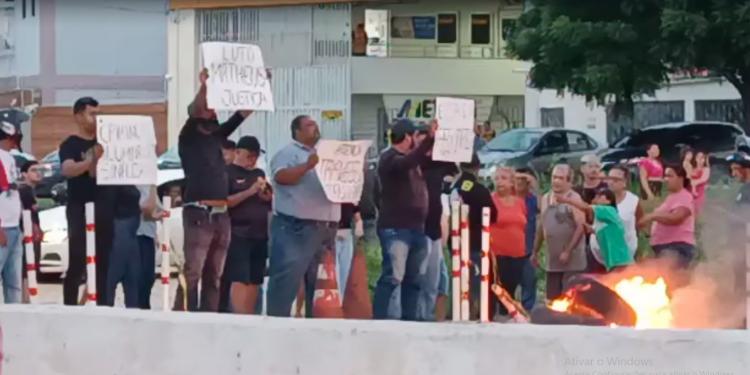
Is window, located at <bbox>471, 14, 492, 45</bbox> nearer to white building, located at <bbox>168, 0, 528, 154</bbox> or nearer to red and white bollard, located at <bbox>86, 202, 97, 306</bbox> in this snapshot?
white building, located at <bbox>168, 0, 528, 154</bbox>

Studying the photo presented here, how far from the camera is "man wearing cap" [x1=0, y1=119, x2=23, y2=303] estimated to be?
9.14m

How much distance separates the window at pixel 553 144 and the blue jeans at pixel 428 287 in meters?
15.3

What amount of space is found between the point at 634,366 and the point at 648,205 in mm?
7264

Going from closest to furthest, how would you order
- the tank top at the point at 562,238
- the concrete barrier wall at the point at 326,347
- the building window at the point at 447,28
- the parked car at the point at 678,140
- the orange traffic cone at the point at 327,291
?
1. the concrete barrier wall at the point at 326,347
2. the orange traffic cone at the point at 327,291
3. the tank top at the point at 562,238
4. the parked car at the point at 678,140
5. the building window at the point at 447,28

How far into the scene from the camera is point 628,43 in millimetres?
24047

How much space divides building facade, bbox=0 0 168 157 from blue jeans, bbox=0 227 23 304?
86.6ft

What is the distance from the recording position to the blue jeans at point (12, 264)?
9172 mm

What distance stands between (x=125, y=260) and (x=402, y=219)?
6.78 feet

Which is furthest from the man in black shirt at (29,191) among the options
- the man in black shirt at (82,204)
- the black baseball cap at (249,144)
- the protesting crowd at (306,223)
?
the black baseball cap at (249,144)

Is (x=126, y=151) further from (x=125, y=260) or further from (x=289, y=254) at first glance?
(x=289, y=254)

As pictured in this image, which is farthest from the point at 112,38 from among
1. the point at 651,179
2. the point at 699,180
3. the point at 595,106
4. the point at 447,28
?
the point at 699,180

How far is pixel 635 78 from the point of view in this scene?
24.4 m

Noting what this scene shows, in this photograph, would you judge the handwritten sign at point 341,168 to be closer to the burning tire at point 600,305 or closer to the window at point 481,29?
the burning tire at point 600,305

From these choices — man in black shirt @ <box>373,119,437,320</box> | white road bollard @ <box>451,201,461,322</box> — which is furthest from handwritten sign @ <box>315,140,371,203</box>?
white road bollard @ <box>451,201,461,322</box>
